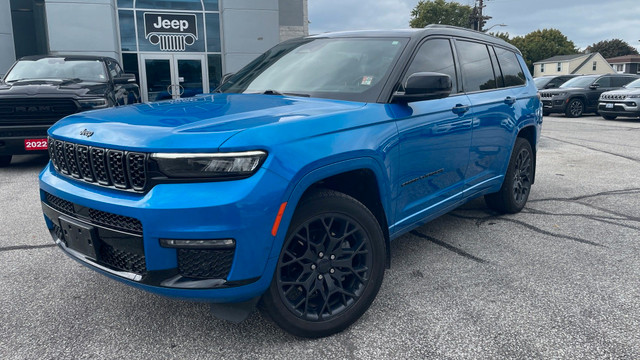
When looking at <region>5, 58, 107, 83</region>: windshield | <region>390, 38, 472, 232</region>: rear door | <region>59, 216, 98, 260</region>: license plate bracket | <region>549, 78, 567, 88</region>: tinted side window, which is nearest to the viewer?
<region>59, 216, 98, 260</region>: license plate bracket

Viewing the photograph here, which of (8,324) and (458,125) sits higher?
(458,125)

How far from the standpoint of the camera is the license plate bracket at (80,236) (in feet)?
7.88

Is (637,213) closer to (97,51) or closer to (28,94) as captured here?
(28,94)

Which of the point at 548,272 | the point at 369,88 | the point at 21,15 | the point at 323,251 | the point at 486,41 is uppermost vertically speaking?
the point at 21,15

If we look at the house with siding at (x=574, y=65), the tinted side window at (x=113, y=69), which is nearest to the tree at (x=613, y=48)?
the house with siding at (x=574, y=65)

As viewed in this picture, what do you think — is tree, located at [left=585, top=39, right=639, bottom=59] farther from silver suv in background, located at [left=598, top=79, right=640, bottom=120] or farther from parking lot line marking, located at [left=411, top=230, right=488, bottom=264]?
parking lot line marking, located at [left=411, top=230, right=488, bottom=264]

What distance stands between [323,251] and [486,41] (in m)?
3.02

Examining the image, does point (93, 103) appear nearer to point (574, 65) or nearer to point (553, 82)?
point (553, 82)

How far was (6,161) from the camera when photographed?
7.70m

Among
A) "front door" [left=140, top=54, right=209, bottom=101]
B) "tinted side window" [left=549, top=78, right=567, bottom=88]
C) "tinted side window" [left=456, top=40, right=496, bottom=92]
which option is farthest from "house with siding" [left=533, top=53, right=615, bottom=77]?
"tinted side window" [left=456, top=40, right=496, bottom=92]

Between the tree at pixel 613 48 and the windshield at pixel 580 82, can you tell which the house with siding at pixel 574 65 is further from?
the windshield at pixel 580 82

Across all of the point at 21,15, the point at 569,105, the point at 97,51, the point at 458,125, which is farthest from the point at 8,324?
the point at 21,15

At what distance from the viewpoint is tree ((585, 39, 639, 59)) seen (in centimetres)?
9969

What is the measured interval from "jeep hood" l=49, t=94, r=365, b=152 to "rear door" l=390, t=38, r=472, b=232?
466mm
